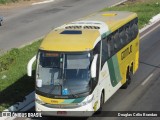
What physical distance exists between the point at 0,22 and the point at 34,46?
12421 mm

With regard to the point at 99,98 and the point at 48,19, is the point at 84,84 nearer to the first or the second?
the point at 99,98

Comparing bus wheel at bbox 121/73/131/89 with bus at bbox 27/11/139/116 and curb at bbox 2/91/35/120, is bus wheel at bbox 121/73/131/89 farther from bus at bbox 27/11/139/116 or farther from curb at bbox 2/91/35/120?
curb at bbox 2/91/35/120

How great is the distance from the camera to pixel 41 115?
15844 millimetres

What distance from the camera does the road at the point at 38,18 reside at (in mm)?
33250

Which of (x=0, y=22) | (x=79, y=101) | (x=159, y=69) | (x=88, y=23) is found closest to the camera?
(x=79, y=101)

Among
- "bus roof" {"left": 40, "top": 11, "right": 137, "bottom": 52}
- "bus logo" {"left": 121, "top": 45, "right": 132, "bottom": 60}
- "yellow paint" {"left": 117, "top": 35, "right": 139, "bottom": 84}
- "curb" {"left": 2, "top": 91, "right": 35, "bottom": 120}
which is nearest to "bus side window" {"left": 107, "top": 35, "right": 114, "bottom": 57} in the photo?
"bus roof" {"left": 40, "top": 11, "right": 137, "bottom": 52}

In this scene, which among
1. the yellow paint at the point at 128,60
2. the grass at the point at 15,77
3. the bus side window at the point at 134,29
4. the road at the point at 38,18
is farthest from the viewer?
the road at the point at 38,18

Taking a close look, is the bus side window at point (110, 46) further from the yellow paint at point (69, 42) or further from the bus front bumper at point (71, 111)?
the bus front bumper at point (71, 111)

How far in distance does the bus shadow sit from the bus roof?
118 inches

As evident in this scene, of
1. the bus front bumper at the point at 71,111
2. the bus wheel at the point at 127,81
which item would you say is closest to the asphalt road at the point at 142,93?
the bus wheel at the point at 127,81

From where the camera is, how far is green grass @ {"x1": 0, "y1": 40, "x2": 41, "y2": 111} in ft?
59.0

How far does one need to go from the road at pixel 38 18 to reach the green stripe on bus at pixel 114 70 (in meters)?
12.4

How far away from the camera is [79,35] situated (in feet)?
53.2

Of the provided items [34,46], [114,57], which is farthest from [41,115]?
[34,46]
